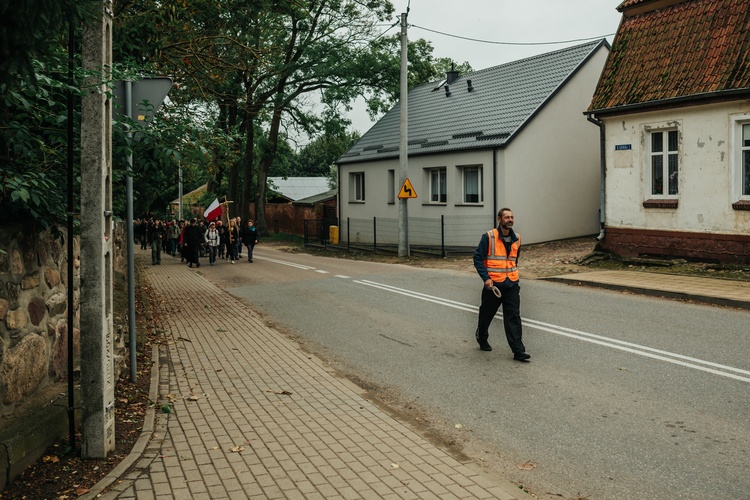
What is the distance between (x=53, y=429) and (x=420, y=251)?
2252cm

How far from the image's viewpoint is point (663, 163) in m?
19.0

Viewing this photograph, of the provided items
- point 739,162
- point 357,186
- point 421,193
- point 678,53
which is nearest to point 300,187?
point 357,186

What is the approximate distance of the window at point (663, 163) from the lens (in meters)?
18.8

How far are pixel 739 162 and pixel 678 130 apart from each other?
6.10ft

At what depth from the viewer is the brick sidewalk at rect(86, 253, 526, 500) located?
16.0ft

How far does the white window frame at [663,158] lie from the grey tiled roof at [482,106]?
7.38 metres

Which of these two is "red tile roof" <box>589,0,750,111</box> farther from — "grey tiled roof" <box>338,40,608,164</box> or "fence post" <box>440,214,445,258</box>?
"fence post" <box>440,214,445,258</box>

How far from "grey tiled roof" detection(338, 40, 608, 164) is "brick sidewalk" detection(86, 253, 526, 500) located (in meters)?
19.5

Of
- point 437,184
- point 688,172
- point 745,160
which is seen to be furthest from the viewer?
point 437,184

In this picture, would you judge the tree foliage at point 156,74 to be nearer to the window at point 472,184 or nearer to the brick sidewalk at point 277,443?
the brick sidewalk at point 277,443

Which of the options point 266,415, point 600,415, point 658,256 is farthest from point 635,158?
point 266,415

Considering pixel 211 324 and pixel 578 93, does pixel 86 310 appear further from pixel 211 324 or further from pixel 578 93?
pixel 578 93

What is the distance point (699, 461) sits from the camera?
5.39 metres

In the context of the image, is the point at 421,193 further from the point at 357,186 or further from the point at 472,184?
the point at 357,186
